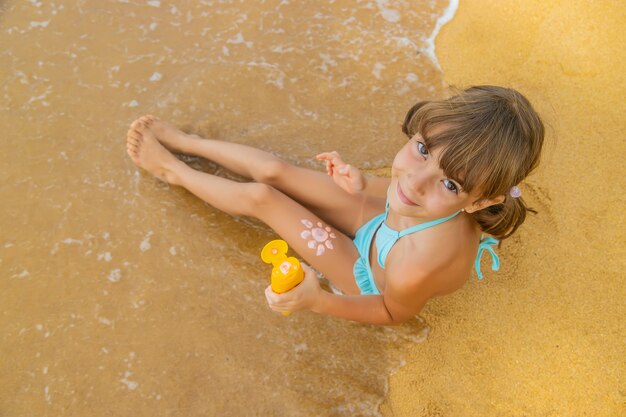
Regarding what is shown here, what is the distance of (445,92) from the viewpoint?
3.08 m

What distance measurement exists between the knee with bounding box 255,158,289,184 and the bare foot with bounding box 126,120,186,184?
437mm

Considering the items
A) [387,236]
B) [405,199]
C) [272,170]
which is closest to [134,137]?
[272,170]

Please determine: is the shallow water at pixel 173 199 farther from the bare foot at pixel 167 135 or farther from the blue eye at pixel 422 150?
the blue eye at pixel 422 150

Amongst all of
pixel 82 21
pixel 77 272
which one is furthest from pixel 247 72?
pixel 77 272

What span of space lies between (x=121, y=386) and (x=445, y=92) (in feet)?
7.49

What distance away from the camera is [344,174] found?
2148 mm

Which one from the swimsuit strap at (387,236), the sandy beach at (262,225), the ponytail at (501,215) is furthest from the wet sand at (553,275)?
the swimsuit strap at (387,236)

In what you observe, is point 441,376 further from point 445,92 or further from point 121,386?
point 445,92

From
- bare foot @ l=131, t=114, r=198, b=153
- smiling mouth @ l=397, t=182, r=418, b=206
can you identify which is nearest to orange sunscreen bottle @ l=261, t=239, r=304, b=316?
smiling mouth @ l=397, t=182, r=418, b=206

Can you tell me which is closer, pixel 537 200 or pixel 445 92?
pixel 537 200

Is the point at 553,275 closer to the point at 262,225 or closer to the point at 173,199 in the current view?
the point at 262,225

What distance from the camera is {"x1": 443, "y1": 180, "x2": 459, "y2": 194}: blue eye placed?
168 cm

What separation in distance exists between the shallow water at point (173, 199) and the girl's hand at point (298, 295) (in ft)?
1.87

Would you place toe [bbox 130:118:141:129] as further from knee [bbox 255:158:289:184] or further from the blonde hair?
the blonde hair
